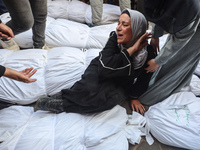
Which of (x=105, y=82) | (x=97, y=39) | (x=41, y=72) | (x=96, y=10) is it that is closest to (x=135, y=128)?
(x=105, y=82)

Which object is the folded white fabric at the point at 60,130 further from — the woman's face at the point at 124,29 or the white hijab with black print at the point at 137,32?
the woman's face at the point at 124,29

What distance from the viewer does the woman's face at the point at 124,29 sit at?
3.63 feet

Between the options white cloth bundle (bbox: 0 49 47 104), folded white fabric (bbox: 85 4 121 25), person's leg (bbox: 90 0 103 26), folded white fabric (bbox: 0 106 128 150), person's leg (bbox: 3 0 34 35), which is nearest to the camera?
folded white fabric (bbox: 0 106 128 150)

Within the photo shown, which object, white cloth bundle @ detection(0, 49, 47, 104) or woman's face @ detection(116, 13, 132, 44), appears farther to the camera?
white cloth bundle @ detection(0, 49, 47, 104)

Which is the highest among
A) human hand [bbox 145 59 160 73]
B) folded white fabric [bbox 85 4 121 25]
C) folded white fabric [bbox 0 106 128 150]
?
human hand [bbox 145 59 160 73]

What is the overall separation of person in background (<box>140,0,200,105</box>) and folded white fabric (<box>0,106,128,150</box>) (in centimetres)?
46

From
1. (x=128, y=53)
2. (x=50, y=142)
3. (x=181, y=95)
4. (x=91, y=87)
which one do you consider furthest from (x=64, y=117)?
(x=181, y=95)

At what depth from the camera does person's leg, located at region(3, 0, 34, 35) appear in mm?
1112

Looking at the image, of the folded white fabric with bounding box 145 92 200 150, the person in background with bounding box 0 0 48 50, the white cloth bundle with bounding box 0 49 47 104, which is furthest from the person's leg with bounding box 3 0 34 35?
the folded white fabric with bounding box 145 92 200 150

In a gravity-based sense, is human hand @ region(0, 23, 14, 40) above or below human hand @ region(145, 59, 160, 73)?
above

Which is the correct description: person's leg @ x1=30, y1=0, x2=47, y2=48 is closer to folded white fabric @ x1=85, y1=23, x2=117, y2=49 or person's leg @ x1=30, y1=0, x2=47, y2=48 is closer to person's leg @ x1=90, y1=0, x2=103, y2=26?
folded white fabric @ x1=85, y1=23, x2=117, y2=49

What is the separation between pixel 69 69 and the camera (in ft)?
4.92

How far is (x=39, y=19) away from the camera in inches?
64.2

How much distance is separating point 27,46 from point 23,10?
961mm
